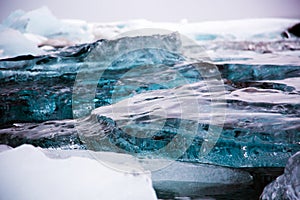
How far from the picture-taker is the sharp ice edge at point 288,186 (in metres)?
1.15

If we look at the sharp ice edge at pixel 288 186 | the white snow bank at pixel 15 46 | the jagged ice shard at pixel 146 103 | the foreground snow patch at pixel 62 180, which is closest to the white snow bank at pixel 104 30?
the white snow bank at pixel 15 46

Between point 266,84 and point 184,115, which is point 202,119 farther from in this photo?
point 266,84

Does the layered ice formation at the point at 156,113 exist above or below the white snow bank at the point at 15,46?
below

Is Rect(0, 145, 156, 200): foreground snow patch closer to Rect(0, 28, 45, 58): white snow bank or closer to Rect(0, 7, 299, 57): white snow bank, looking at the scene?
Rect(0, 28, 45, 58): white snow bank

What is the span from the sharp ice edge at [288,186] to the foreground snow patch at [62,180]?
1.64 feet

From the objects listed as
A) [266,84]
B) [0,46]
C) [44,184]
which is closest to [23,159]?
[44,184]

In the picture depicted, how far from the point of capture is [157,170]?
1594mm

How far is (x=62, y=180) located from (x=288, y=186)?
94cm

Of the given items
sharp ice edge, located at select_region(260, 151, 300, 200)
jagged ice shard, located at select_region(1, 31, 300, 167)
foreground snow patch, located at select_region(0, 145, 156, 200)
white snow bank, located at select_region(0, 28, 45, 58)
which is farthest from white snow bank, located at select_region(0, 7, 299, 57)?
sharp ice edge, located at select_region(260, 151, 300, 200)

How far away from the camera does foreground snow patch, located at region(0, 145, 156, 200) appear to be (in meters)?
1.23

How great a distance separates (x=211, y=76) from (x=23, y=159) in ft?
6.56

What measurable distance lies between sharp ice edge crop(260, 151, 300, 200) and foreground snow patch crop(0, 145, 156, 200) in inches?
19.6

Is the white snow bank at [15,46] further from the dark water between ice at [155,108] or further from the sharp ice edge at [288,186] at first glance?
the sharp ice edge at [288,186]

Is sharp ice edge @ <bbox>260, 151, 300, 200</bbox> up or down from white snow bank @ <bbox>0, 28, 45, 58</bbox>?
down
